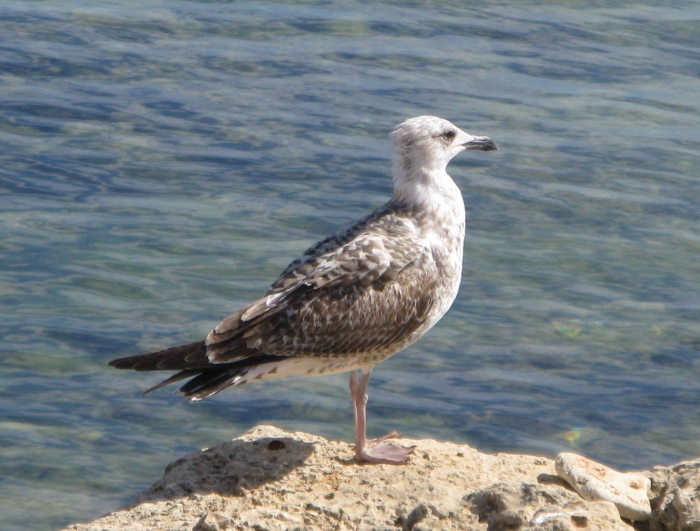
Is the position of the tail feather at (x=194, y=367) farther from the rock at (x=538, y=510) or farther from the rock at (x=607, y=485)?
the rock at (x=607, y=485)

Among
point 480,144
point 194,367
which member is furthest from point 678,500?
point 480,144

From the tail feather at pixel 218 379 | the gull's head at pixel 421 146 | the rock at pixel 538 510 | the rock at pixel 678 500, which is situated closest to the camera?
the rock at pixel 538 510

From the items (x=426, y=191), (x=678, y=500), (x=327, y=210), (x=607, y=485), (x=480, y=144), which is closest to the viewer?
(x=678, y=500)

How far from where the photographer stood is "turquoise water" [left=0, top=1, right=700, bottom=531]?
8.22m

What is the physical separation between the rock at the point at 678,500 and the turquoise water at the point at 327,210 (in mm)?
2314

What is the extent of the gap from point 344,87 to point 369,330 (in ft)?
22.8

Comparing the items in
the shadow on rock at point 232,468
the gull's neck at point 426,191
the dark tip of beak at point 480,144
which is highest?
the dark tip of beak at point 480,144

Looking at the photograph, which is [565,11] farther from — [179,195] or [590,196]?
[179,195]

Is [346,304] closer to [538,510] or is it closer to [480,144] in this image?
[480,144]

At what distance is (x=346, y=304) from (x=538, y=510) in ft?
6.73

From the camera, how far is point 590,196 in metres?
11.4

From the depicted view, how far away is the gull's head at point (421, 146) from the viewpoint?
7.30 meters

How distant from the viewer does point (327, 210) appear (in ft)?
35.8

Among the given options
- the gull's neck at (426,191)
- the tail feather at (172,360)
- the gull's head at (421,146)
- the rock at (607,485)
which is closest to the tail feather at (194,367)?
the tail feather at (172,360)
